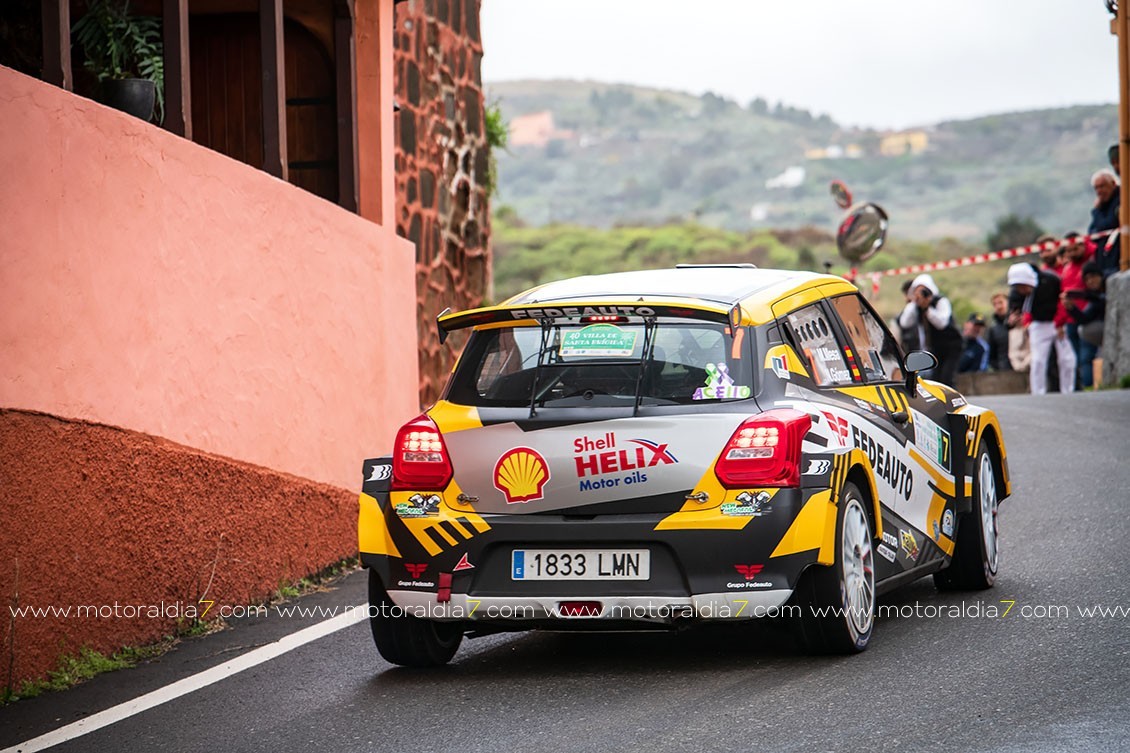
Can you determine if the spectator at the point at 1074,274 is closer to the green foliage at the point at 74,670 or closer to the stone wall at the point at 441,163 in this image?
the stone wall at the point at 441,163

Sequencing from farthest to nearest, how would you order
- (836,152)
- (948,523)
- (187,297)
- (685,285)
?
(836,152), (187,297), (948,523), (685,285)

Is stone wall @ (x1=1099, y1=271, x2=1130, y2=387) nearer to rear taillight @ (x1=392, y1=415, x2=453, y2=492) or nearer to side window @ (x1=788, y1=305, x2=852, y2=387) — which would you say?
side window @ (x1=788, y1=305, x2=852, y2=387)

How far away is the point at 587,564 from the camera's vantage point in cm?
691

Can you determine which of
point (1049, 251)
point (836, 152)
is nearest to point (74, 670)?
point (1049, 251)

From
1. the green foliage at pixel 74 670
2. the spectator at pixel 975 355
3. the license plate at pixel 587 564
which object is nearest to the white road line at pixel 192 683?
the green foliage at pixel 74 670

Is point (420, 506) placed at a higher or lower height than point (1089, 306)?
lower

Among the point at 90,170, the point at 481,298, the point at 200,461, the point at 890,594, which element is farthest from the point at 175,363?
the point at 481,298

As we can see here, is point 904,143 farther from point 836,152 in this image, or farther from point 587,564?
point 587,564

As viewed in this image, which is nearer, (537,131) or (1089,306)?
(1089,306)

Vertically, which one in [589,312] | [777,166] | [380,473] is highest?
[777,166]

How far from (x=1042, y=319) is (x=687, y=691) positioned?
15183 mm

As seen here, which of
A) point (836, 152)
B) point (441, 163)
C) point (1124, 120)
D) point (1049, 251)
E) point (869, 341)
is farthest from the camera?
point (836, 152)

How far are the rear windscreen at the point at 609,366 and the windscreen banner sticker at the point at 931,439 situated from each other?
1.65m

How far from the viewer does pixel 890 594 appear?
9.02m
